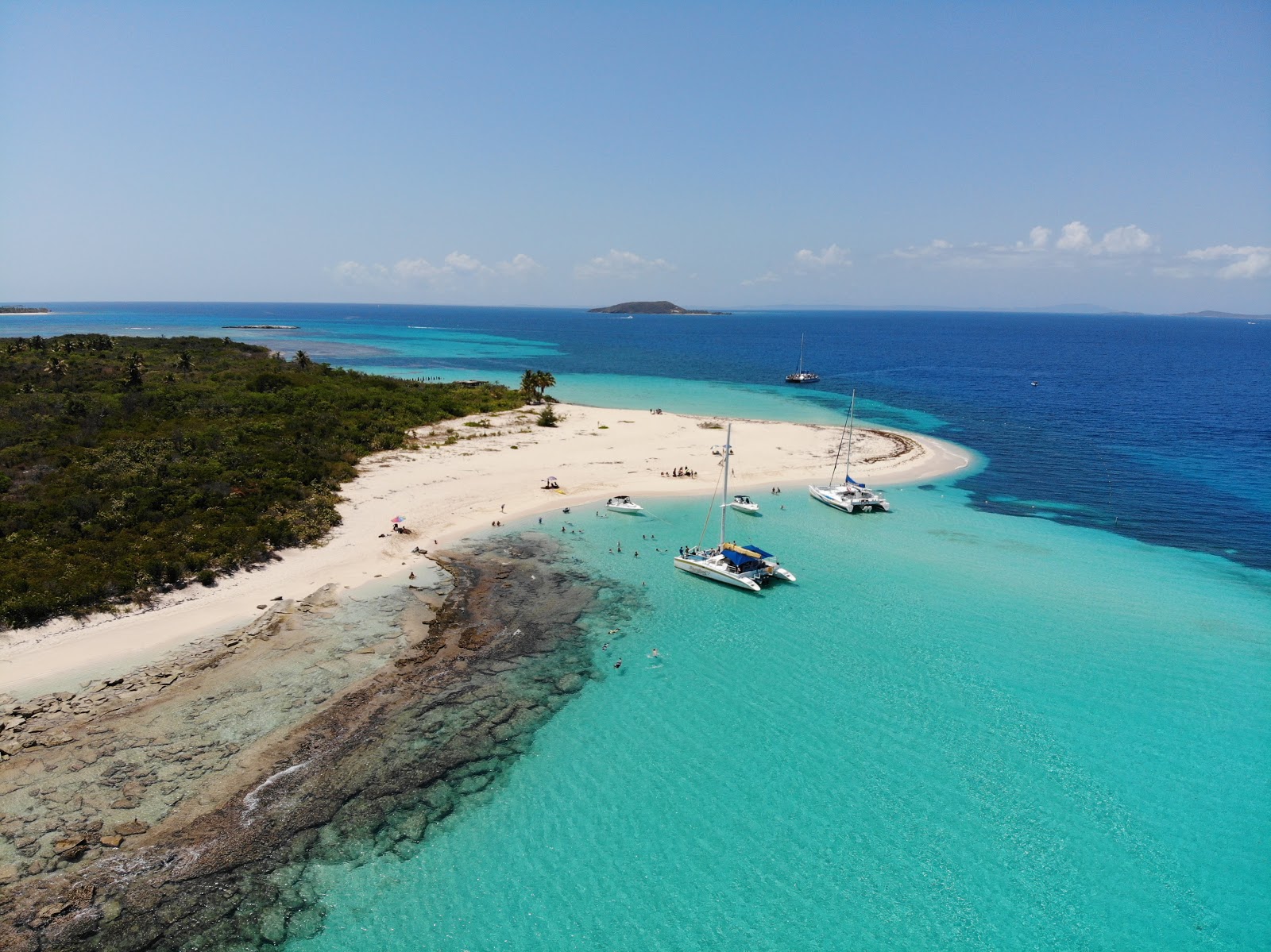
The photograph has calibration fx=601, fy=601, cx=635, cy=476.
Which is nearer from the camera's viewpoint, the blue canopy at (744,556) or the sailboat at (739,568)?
the sailboat at (739,568)

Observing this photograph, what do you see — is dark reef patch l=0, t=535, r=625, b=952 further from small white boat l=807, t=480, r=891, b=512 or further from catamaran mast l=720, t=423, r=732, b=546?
small white boat l=807, t=480, r=891, b=512

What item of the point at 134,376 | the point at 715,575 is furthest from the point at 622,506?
the point at 134,376

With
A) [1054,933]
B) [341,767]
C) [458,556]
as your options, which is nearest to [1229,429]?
[1054,933]

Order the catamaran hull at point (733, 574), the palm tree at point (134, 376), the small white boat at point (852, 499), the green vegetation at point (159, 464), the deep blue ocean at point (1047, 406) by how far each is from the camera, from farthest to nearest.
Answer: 1. the palm tree at point (134, 376)
2. the deep blue ocean at point (1047, 406)
3. the small white boat at point (852, 499)
4. the catamaran hull at point (733, 574)
5. the green vegetation at point (159, 464)

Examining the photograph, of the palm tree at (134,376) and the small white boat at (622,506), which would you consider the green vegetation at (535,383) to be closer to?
the small white boat at (622,506)

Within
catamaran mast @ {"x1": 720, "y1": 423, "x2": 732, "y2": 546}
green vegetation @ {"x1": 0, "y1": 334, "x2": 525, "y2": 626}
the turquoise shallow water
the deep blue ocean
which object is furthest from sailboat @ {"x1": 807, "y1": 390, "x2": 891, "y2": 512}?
green vegetation @ {"x1": 0, "y1": 334, "x2": 525, "y2": 626}

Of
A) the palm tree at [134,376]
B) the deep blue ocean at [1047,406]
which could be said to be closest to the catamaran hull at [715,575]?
the deep blue ocean at [1047,406]
